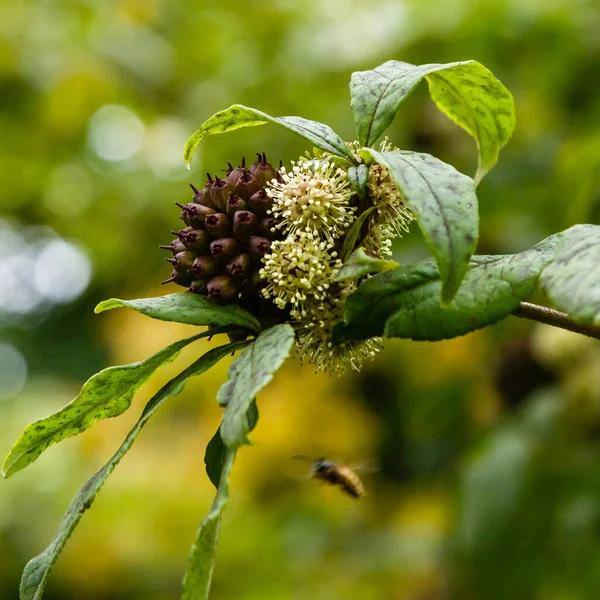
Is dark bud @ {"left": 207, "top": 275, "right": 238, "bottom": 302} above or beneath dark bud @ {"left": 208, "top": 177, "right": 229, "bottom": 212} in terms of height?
beneath

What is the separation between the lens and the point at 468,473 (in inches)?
67.1

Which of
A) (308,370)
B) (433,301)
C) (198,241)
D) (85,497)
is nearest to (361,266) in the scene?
(433,301)

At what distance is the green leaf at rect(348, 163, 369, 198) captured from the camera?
0.58 meters

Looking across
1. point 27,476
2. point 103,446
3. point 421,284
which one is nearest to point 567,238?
point 421,284

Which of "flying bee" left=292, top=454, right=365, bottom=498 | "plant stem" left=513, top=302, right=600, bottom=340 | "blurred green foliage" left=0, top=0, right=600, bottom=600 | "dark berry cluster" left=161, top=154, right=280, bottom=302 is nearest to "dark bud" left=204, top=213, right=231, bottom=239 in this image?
"dark berry cluster" left=161, top=154, right=280, bottom=302

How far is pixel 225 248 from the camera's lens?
2.01 feet

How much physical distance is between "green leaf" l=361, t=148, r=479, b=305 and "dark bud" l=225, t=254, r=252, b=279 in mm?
142

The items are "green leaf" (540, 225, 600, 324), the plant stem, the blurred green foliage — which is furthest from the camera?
the blurred green foliage

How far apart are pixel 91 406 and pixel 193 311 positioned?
0.40ft

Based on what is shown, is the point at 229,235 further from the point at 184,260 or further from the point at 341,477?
the point at 341,477

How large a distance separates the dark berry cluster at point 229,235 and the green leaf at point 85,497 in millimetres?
52

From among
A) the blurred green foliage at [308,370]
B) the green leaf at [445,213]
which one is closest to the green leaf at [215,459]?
Result: the green leaf at [445,213]

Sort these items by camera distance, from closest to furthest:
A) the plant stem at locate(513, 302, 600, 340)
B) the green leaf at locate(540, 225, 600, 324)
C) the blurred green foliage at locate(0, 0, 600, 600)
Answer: the green leaf at locate(540, 225, 600, 324) → the plant stem at locate(513, 302, 600, 340) → the blurred green foliage at locate(0, 0, 600, 600)

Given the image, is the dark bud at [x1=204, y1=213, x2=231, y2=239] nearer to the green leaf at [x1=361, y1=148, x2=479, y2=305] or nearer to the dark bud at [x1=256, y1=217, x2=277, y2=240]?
the dark bud at [x1=256, y1=217, x2=277, y2=240]
